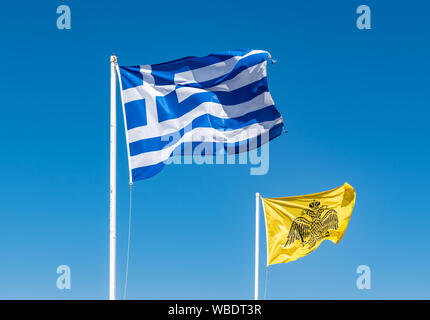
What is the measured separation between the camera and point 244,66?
21109 millimetres

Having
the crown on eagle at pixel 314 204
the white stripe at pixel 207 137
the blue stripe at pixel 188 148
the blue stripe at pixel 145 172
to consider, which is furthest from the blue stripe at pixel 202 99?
the crown on eagle at pixel 314 204

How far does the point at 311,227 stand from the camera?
26.3m

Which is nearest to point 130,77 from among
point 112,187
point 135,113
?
point 135,113

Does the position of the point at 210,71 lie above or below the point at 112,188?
above

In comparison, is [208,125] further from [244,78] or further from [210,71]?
[244,78]

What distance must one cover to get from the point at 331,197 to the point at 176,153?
10109mm

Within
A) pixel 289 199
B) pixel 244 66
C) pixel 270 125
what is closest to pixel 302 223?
pixel 289 199

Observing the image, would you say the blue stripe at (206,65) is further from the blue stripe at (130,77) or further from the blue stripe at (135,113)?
the blue stripe at (135,113)

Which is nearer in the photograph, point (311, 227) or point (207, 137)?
point (207, 137)

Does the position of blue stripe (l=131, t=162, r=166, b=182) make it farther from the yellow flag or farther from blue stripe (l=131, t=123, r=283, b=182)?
the yellow flag

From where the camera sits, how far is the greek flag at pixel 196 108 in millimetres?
18469

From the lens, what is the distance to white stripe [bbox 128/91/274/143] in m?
18.5

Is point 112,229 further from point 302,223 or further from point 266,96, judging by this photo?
point 302,223

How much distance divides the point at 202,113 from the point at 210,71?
151 centimetres
